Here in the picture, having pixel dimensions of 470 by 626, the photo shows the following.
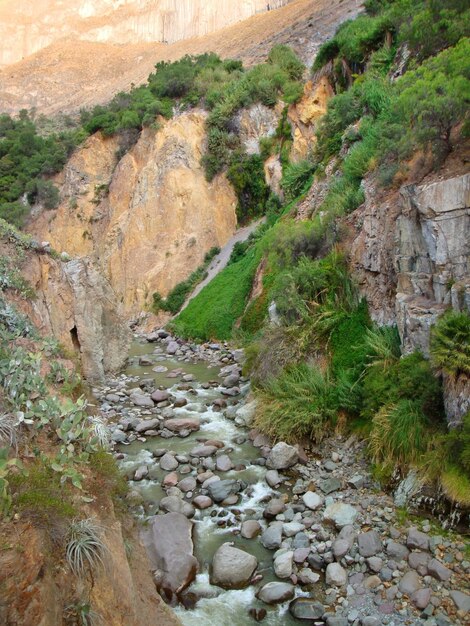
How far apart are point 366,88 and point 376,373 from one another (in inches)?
458

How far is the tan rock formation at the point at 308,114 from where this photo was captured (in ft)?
77.3

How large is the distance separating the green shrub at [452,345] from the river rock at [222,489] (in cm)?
388

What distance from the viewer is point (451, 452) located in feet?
22.2

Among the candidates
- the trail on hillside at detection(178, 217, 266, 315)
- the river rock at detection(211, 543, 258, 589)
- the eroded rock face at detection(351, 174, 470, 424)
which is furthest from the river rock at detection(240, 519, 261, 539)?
the trail on hillside at detection(178, 217, 266, 315)

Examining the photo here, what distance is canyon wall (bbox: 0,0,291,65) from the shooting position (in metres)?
68.6

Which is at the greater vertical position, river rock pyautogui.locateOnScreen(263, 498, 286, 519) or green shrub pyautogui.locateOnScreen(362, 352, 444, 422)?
green shrub pyautogui.locateOnScreen(362, 352, 444, 422)

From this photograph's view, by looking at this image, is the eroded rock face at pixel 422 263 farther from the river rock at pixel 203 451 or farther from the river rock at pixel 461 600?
the river rock at pixel 203 451

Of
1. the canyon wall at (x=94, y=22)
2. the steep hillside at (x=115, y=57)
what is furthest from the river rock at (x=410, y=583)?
the canyon wall at (x=94, y=22)

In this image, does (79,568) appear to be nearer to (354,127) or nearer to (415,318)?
(415,318)

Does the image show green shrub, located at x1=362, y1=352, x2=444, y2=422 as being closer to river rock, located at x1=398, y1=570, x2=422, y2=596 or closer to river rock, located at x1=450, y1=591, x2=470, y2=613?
river rock, located at x1=398, y1=570, x2=422, y2=596

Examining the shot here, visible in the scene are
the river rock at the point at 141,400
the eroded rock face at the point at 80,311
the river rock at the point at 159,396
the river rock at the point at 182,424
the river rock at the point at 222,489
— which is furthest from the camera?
the river rock at the point at 159,396

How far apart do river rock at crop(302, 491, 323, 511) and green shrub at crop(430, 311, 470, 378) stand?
2.82 meters

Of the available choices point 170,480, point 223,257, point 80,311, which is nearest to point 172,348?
point 80,311

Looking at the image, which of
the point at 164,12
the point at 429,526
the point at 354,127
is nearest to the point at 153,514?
the point at 429,526
